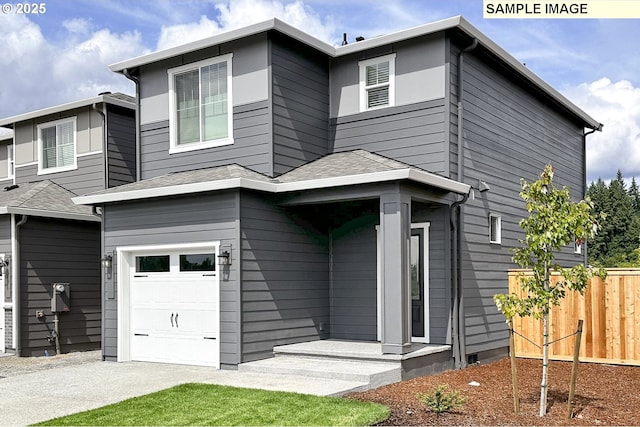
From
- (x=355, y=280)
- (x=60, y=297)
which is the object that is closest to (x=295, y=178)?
(x=355, y=280)

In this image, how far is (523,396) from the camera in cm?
855

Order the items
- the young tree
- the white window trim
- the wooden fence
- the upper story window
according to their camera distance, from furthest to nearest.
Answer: the white window trim → the upper story window → the wooden fence → the young tree

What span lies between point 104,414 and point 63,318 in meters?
7.11

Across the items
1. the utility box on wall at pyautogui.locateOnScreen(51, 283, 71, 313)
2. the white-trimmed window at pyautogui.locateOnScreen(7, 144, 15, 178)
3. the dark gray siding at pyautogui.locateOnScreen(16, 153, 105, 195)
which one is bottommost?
the utility box on wall at pyautogui.locateOnScreen(51, 283, 71, 313)

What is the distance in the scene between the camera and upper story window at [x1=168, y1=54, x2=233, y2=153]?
11.7m

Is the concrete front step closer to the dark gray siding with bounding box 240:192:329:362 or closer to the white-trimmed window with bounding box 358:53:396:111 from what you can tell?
the dark gray siding with bounding box 240:192:329:362

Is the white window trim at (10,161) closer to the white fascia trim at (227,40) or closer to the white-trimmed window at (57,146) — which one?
the white-trimmed window at (57,146)

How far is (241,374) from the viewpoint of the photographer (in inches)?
372

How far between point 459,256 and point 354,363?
2.68m

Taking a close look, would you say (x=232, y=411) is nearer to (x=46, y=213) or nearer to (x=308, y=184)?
(x=308, y=184)

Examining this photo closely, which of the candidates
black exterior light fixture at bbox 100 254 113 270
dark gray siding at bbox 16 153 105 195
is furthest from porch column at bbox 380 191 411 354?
dark gray siding at bbox 16 153 105 195

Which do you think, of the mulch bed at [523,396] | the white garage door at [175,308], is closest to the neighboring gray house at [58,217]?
the white garage door at [175,308]

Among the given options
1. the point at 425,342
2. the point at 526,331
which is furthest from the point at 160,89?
the point at 526,331

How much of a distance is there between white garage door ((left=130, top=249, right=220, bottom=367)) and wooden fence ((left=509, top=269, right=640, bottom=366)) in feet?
17.6
